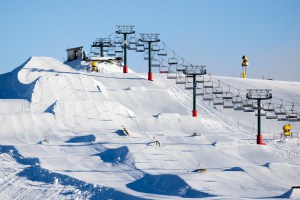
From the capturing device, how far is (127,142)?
37.7 m

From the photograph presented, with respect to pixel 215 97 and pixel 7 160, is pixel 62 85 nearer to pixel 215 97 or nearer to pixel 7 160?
pixel 215 97

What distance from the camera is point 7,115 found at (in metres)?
41.5

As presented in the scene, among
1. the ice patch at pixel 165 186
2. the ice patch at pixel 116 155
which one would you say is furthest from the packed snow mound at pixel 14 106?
the ice patch at pixel 165 186

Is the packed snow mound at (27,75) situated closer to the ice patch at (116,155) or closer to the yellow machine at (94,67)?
the yellow machine at (94,67)

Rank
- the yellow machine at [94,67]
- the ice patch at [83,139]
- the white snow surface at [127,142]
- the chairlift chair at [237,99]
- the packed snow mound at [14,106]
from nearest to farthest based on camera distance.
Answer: the white snow surface at [127,142] → the ice patch at [83,139] → the packed snow mound at [14,106] → the chairlift chair at [237,99] → the yellow machine at [94,67]

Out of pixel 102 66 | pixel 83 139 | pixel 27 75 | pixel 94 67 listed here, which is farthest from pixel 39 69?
pixel 83 139

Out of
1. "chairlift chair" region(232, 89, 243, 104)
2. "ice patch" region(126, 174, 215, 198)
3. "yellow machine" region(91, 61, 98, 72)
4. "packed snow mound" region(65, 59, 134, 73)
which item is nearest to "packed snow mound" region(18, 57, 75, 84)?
"yellow machine" region(91, 61, 98, 72)

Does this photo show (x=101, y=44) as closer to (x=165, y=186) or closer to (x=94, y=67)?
(x=94, y=67)

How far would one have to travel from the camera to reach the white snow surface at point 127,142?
1129 inches

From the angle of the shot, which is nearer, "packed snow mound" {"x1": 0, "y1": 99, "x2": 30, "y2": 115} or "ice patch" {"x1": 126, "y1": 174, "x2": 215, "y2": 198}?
"ice patch" {"x1": 126, "y1": 174, "x2": 215, "y2": 198}

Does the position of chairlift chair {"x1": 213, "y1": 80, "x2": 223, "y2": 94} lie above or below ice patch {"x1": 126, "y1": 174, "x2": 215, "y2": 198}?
A: above

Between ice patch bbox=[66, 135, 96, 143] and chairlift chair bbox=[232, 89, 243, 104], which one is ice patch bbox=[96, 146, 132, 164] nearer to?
ice patch bbox=[66, 135, 96, 143]


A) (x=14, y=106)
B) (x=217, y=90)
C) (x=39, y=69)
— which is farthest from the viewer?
(x=39, y=69)

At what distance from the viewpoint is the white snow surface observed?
94.1 feet
